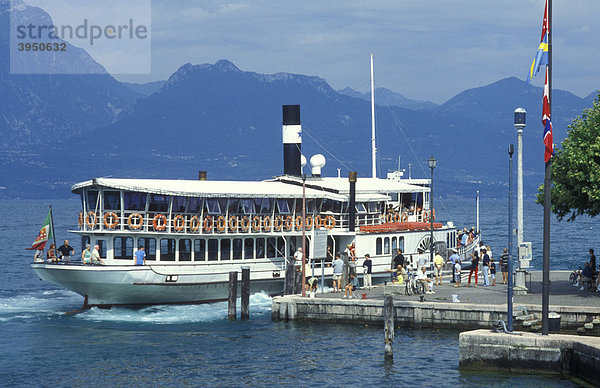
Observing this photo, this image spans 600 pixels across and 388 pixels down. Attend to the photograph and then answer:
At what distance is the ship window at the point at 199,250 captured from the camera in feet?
143

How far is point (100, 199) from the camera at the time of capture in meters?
40.8

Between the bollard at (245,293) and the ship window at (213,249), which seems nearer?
the bollard at (245,293)

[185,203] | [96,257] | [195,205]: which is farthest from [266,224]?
[96,257]

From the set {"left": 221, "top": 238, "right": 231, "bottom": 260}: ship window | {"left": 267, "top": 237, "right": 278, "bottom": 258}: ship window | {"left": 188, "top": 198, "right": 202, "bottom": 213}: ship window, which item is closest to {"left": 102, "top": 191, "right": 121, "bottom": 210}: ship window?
{"left": 188, "top": 198, "right": 202, "bottom": 213}: ship window

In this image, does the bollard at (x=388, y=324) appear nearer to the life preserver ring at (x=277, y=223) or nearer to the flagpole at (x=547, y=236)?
the flagpole at (x=547, y=236)

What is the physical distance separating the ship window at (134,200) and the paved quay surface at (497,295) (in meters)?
9.78

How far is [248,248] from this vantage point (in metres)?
45.2

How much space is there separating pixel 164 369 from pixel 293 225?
660 inches

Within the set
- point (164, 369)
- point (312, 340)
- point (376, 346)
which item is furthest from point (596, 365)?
point (164, 369)

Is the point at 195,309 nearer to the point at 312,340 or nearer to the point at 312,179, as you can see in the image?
the point at 312,340

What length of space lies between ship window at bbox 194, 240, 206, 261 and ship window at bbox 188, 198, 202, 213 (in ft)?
6.39

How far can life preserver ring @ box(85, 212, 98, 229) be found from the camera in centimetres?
4066

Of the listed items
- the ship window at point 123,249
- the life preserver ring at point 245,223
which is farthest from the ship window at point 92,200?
the life preserver ring at point 245,223

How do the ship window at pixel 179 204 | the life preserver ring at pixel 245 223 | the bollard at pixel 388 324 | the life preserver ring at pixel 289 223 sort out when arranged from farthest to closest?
the life preserver ring at pixel 289 223 → the life preserver ring at pixel 245 223 → the ship window at pixel 179 204 → the bollard at pixel 388 324
